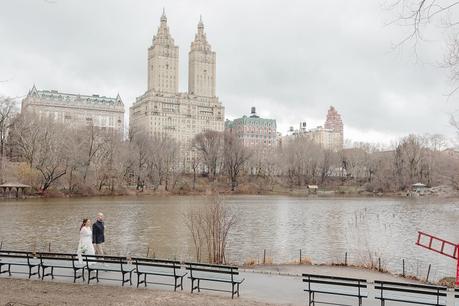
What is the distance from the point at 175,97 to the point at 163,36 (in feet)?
99.0

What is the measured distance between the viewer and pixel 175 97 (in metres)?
182

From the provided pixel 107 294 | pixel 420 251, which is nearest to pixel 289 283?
pixel 107 294

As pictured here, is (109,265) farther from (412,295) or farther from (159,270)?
(412,295)

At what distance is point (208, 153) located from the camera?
97938 millimetres

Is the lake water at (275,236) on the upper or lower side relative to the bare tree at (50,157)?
lower

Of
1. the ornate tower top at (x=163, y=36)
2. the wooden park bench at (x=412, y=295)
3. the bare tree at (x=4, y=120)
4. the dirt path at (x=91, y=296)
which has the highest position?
the ornate tower top at (x=163, y=36)

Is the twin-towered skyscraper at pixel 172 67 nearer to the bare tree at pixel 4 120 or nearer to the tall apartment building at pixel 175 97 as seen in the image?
the tall apartment building at pixel 175 97

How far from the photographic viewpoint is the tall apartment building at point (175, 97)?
176 meters

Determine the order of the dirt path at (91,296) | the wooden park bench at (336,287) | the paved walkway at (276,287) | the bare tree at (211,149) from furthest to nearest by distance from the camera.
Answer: the bare tree at (211,149)
the paved walkway at (276,287)
the wooden park bench at (336,287)
the dirt path at (91,296)

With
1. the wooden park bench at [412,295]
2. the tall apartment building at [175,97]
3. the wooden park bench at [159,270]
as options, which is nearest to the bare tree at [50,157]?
the wooden park bench at [159,270]

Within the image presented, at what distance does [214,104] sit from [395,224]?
158216mm

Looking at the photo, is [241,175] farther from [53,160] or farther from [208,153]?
[53,160]

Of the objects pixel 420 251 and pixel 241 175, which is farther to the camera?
pixel 241 175

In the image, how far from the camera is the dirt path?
31.6ft
